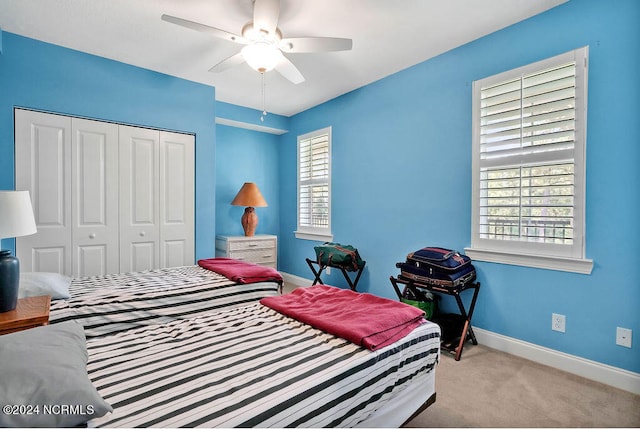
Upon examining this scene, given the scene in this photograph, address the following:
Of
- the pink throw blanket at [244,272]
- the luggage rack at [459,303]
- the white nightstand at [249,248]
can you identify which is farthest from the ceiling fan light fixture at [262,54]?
the white nightstand at [249,248]

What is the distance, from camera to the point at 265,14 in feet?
6.92

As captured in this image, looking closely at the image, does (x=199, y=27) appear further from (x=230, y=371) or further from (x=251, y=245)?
(x=251, y=245)

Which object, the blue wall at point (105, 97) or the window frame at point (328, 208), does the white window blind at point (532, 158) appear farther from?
the blue wall at point (105, 97)

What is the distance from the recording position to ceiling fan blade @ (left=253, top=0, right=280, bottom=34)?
2.09 meters

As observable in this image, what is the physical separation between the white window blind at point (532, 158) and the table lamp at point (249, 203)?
114 inches

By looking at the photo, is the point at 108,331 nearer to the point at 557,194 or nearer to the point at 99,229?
the point at 99,229

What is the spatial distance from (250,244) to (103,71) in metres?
2.56

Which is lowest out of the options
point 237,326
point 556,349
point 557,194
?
point 556,349

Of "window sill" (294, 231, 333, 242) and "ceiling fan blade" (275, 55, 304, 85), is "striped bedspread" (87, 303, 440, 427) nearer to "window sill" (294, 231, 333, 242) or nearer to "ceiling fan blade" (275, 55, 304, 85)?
"ceiling fan blade" (275, 55, 304, 85)

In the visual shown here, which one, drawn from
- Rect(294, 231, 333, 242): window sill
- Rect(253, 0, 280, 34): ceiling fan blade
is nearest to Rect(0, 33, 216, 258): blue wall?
Rect(294, 231, 333, 242): window sill

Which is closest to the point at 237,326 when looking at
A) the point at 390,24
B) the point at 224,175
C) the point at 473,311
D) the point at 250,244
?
the point at 473,311

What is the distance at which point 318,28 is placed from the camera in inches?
101

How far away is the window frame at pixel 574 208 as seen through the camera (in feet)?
7.16

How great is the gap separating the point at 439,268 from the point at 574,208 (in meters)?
1.02
